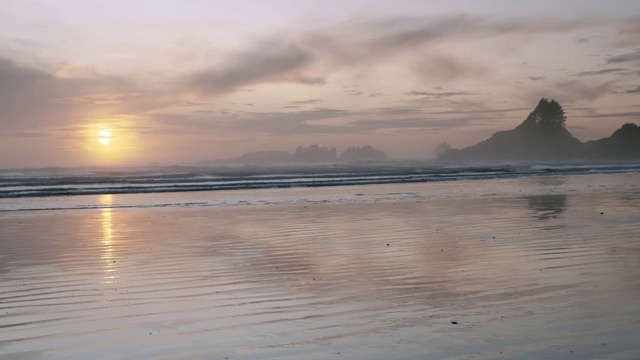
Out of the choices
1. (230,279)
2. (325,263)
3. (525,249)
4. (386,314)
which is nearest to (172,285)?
(230,279)

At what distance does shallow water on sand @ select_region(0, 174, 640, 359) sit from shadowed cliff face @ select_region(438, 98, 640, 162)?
15620 centimetres

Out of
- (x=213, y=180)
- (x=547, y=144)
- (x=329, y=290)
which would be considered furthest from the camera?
(x=547, y=144)

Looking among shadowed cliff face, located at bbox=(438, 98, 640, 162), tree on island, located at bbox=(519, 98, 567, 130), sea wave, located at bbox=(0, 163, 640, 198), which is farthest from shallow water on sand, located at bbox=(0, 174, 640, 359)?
tree on island, located at bbox=(519, 98, 567, 130)

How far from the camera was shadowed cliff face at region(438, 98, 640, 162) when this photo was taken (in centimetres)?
16804

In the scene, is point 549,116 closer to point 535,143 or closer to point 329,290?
point 535,143

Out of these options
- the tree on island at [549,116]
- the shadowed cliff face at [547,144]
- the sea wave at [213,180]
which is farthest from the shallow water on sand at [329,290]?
the tree on island at [549,116]

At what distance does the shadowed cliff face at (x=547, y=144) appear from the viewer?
6616 inches

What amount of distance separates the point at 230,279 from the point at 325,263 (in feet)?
→ 6.29

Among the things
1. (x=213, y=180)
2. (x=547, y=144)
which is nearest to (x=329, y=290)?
(x=213, y=180)

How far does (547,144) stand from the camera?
587ft

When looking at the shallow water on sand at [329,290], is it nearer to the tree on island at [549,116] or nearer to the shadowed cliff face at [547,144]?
the shadowed cliff face at [547,144]

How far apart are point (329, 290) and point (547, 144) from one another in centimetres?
18423

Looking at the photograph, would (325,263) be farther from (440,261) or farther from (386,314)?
(386,314)

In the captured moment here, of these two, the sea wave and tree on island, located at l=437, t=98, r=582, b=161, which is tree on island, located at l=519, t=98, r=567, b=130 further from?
the sea wave
